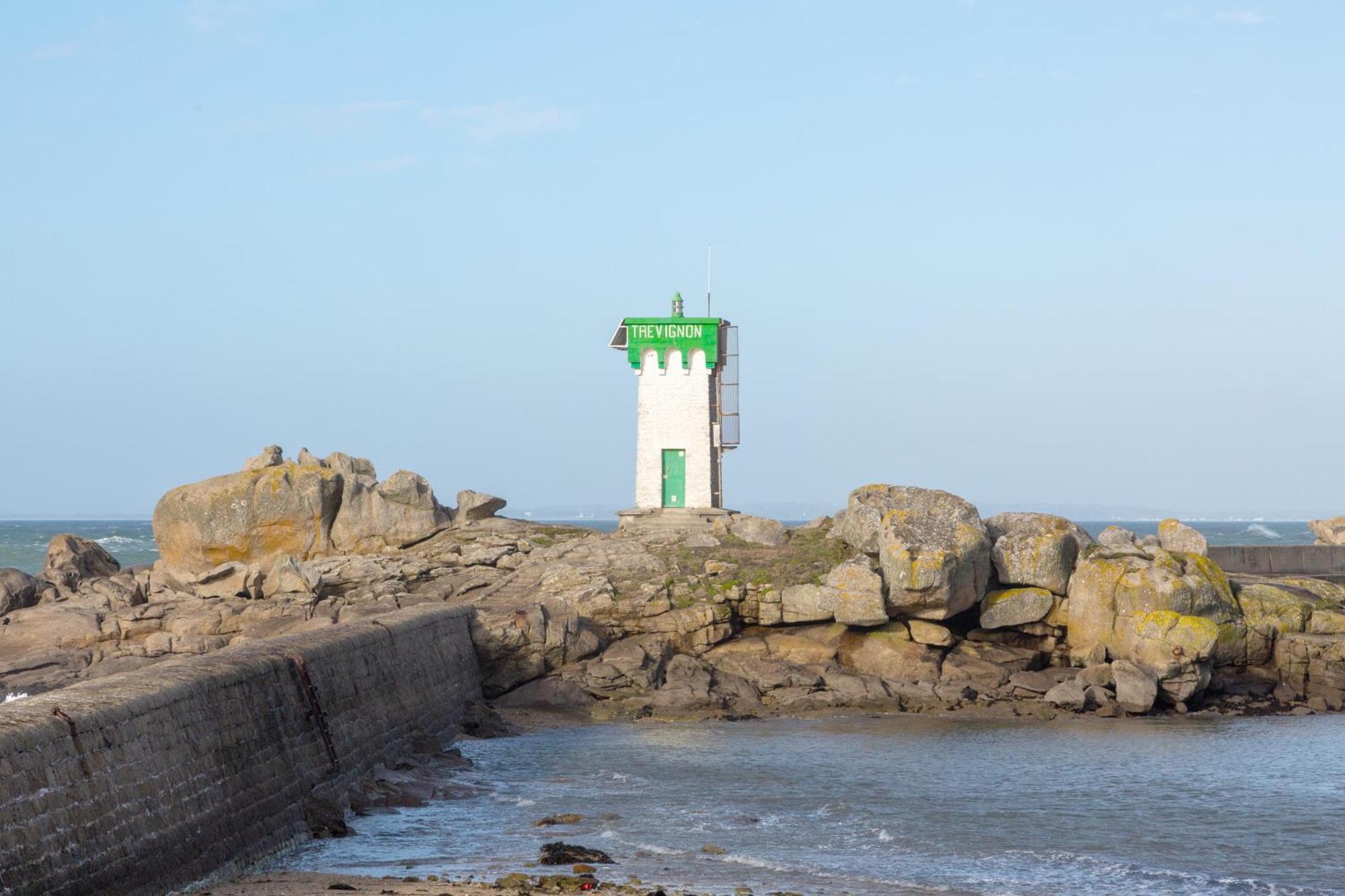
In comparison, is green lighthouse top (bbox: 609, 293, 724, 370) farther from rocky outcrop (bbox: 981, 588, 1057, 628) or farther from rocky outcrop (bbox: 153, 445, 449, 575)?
rocky outcrop (bbox: 981, 588, 1057, 628)

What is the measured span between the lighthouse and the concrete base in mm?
143

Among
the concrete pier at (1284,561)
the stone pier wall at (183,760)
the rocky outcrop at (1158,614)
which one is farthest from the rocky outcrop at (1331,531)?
the stone pier wall at (183,760)

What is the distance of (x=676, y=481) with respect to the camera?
35062 mm

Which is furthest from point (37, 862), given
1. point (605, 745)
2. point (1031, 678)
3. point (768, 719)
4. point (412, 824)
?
point (1031, 678)

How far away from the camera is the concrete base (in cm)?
3269

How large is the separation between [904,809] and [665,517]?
713 inches

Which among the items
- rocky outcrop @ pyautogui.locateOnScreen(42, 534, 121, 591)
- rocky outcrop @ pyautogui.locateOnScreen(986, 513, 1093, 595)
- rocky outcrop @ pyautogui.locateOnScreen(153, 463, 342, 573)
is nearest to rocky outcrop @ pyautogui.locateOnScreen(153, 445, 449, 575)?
rocky outcrop @ pyautogui.locateOnScreen(153, 463, 342, 573)

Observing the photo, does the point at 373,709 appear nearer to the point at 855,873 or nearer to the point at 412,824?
the point at 412,824

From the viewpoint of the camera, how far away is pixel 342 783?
50.3ft

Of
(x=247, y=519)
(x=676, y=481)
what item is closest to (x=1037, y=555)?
(x=676, y=481)

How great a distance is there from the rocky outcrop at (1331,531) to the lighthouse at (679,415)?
22263mm

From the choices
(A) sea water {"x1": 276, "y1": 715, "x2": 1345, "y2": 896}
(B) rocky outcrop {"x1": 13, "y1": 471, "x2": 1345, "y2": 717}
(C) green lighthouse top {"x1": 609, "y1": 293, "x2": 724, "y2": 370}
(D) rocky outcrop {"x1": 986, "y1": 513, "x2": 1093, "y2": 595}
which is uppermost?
(C) green lighthouse top {"x1": 609, "y1": 293, "x2": 724, "y2": 370}

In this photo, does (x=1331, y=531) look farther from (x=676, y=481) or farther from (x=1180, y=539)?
(x=676, y=481)

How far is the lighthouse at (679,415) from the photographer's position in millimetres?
34938
